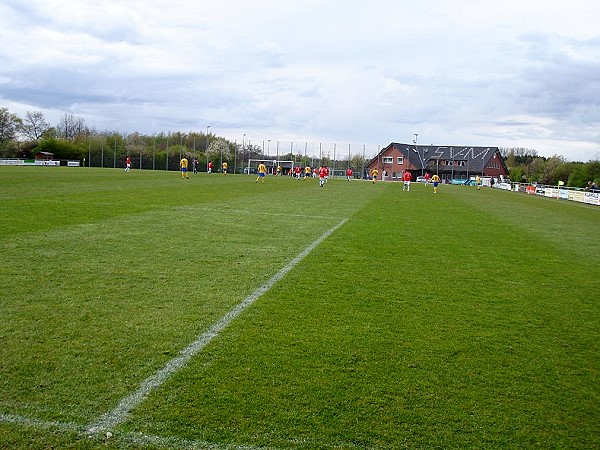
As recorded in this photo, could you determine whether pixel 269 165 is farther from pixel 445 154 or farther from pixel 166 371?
pixel 166 371

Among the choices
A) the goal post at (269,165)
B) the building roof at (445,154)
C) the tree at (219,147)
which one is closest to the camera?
the goal post at (269,165)

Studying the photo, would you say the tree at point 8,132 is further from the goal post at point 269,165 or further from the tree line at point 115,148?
the goal post at point 269,165

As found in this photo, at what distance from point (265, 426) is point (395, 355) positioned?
1803mm

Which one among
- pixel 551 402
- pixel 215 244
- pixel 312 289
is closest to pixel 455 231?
pixel 215 244

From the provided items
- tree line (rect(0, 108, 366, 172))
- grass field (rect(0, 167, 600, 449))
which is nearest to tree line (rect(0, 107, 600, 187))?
tree line (rect(0, 108, 366, 172))

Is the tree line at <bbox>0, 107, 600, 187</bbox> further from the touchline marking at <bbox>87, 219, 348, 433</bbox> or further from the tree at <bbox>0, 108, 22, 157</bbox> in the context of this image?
the touchline marking at <bbox>87, 219, 348, 433</bbox>

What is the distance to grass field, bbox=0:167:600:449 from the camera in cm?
366

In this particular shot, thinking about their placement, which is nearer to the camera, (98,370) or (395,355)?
(98,370)

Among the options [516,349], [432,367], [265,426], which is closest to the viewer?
[265,426]

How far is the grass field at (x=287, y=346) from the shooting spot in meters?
3.66

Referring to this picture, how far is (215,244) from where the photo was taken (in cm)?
1061

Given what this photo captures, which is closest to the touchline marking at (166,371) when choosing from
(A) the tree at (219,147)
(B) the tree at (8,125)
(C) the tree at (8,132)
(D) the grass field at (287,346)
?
(D) the grass field at (287,346)

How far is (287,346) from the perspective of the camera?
16.8 ft

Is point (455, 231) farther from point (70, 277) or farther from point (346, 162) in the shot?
point (346, 162)
